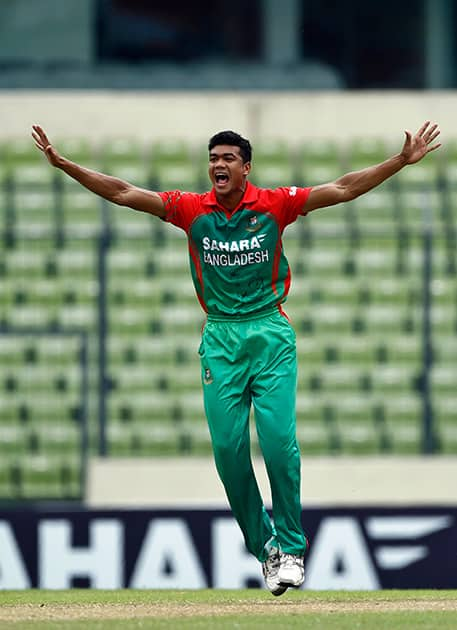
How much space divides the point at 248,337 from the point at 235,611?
48.7 inches

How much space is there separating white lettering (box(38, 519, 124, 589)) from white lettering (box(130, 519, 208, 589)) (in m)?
0.16

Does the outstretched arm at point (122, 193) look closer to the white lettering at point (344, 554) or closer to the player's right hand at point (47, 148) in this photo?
the player's right hand at point (47, 148)

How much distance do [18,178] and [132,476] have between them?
148 inches

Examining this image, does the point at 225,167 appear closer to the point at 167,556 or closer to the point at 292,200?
the point at 292,200

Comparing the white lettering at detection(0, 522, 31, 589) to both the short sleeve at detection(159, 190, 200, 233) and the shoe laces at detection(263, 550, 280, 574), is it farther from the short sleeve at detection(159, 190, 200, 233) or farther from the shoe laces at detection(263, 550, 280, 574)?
the short sleeve at detection(159, 190, 200, 233)

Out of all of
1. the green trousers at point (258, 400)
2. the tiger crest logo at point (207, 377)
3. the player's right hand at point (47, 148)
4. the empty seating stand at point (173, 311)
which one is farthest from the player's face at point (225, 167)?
the empty seating stand at point (173, 311)

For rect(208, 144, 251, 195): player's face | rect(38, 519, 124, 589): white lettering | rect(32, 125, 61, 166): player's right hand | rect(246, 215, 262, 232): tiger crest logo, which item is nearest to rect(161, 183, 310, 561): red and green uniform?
rect(246, 215, 262, 232): tiger crest logo

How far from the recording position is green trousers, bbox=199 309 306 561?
21.1 feet

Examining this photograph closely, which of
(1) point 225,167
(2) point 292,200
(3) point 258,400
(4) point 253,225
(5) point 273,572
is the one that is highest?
(1) point 225,167

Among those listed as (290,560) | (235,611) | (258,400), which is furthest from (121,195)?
(235,611)

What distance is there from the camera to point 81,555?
9266 millimetres

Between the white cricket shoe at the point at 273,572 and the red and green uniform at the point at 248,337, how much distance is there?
0.49 feet

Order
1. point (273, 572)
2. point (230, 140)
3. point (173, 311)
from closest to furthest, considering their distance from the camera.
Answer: point (230, 140)
point (273, 572)
point (173, 311)

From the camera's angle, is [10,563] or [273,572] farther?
[10,563]
